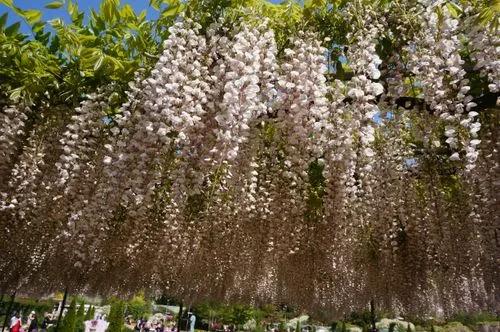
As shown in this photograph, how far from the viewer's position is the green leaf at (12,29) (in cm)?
325

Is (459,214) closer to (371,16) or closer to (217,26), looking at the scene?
(371,16)

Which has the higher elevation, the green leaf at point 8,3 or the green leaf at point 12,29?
the green leaf at point 12,29

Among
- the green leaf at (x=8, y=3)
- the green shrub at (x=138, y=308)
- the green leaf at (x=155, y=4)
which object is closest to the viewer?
the green leaf at (x=8, y=3)

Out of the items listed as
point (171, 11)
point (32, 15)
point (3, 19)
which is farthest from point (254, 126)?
point (3, 19)

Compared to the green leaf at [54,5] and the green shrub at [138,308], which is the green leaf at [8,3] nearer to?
the green leaf at [54,5]

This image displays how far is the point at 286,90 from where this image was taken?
2850mm

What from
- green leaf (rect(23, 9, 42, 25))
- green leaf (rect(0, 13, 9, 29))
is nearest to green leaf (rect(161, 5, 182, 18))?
green leaf (rect(23, 9, 42, 25))

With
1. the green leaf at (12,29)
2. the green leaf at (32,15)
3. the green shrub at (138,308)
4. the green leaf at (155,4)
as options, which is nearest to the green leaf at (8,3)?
the green leaf at (32,15)

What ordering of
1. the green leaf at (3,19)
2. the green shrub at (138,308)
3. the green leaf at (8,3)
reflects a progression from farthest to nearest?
the green shrub at (138,308) < the green leaf at (3,19) < the green leaf at (8,3)

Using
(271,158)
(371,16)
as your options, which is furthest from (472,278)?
(371,16)

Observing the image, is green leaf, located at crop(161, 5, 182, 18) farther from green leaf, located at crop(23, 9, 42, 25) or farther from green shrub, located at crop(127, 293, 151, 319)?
green shrub, located at crop(127, 293, 151, 319)

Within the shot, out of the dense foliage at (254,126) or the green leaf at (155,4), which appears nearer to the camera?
the dense foliage at (254,126)

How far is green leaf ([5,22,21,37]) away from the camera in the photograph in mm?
3246

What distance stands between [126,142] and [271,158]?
1.55 metres
